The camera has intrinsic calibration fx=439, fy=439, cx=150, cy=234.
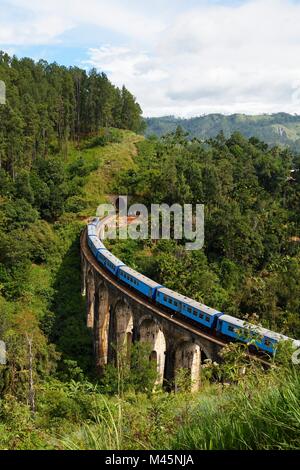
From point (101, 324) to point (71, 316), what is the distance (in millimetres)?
3877

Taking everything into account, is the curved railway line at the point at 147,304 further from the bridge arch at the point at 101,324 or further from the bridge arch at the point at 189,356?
the bridge arch at the point at 101,324

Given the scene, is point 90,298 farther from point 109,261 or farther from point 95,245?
point 109,261

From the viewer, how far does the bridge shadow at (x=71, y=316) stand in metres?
33.0

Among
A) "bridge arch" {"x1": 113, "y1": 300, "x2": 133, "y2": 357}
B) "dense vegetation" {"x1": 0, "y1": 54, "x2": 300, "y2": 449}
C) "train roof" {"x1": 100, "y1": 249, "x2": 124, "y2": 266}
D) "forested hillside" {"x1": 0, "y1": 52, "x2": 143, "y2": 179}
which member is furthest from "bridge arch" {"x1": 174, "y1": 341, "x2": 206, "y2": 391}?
"forested hillside" {"x1": 0, "y1": 52, "x2": 143, "y2": 179}

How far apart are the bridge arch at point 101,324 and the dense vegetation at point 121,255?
31.9 inches

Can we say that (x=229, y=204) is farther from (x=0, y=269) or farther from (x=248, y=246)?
(x=0, y=269)

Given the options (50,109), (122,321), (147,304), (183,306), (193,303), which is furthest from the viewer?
(50,109)

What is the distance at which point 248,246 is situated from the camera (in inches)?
1844

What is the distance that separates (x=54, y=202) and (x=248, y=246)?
22299 millimetres

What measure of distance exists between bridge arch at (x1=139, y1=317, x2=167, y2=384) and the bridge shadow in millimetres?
6184

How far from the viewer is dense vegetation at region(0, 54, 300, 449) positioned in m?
5.91

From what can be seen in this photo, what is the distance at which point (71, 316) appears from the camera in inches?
1474

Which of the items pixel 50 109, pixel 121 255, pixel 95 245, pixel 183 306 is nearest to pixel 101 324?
pixel 95 245

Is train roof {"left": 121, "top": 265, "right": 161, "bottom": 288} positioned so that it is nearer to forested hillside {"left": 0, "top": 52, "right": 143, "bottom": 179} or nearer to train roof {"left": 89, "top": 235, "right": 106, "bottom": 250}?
train roof {"left": 89, "top": 235, "right": 106, "bottom": 250}
